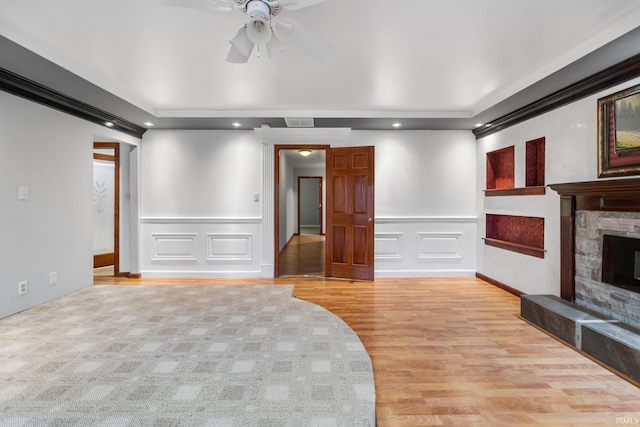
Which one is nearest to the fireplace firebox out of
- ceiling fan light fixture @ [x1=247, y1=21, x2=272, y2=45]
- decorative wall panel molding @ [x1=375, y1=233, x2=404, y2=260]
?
decorative wall panel molding @ [x1=375, y1=233, x2=404, y2=260]

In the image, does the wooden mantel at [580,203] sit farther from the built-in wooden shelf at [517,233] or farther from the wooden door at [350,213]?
the wooden door at [350,213]

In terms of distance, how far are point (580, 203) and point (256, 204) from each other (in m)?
4.09

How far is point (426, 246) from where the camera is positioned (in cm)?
491

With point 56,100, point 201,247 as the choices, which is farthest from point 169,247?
point 56,100

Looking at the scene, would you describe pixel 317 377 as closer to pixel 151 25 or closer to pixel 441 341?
A: pixel 441 341

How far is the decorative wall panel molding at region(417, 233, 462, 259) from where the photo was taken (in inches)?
193

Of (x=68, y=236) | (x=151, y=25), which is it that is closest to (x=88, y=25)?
(x=151, y=25)

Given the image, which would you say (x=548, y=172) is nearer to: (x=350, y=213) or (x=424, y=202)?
(x=424, y=202)

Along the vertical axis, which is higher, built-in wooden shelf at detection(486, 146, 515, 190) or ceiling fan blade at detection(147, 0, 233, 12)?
ceiling fan blade at detection(147, 0, 233, 12)

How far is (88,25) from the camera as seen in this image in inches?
85.1

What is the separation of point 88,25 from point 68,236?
2481 millimetres

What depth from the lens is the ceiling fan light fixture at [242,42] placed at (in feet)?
5.87

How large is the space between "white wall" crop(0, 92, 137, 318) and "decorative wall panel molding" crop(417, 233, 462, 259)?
15.7 feet

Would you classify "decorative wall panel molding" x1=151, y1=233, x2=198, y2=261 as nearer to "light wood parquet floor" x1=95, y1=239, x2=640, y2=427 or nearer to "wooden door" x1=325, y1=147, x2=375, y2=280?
"wooden door" x1=325, y1=147, x2=375, y2=280
